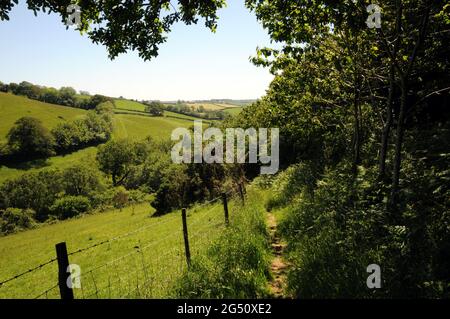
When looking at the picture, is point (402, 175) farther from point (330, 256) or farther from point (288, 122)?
point (288, 122)

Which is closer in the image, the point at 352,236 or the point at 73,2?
the point at 73,2

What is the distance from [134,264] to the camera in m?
18.8

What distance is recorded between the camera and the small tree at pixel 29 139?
9594 centimetres

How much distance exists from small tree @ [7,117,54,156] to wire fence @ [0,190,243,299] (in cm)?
8392

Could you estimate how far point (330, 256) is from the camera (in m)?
7.02

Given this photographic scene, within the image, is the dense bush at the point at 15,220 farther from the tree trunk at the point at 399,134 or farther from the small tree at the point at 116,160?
the tree trunk at the point at 399,134

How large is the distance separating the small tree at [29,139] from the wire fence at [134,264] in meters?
83.9

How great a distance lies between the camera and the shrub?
7138cm
